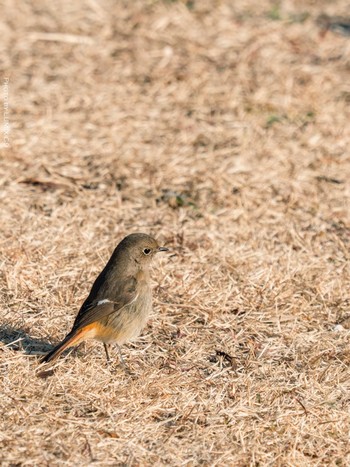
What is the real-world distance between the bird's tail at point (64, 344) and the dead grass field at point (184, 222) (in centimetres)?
15

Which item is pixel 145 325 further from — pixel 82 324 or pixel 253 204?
pixel 253 204

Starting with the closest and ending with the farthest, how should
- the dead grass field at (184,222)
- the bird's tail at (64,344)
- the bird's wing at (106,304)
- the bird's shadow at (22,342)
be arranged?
1. the dead grass field at (184,222)
2. the bird's tail at (64,344)
3. the bird's wing at (106,304)
4. the bird's shadow at (22,342)

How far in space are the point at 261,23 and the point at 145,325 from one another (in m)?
7.37

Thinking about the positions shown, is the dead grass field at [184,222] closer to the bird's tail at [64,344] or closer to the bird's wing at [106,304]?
the bird's tail at [64,344]

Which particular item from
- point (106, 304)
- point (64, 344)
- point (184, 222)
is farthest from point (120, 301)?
point (184, 222)

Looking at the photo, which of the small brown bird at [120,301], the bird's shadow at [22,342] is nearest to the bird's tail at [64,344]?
the small brown bird at [120,301]

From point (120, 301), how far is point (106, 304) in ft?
0.45

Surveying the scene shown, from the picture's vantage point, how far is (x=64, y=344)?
6188 millimetres

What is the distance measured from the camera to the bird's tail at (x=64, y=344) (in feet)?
20.1

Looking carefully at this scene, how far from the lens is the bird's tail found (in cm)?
614

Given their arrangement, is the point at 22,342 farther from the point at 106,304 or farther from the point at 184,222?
the point at 184,222

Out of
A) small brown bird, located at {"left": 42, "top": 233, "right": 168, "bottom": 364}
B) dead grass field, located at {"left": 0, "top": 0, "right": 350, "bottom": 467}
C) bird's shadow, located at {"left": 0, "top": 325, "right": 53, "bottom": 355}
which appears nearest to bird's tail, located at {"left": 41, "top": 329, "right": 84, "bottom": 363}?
small brown bird, located at {"left": 42, "top": 233, "right": 168, "bottom": 364}

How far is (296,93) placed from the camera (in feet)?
38.1

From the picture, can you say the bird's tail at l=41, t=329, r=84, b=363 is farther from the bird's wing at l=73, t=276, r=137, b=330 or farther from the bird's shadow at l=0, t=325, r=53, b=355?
the bird's shadow at l=0, t=325, r=53, b=355
